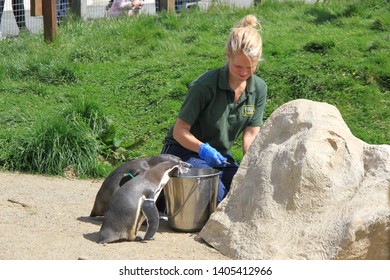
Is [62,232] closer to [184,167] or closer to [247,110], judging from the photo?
[184,167]

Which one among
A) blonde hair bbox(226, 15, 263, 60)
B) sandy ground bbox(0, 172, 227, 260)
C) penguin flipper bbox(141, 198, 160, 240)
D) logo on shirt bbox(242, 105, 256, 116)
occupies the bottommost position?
sandy ground bbox(0, 172, 227, 260)

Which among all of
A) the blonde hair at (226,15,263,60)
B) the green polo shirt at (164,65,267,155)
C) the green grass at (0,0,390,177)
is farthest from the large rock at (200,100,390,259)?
the green grass at (0,0,390,177)

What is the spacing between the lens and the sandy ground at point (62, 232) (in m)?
4.43

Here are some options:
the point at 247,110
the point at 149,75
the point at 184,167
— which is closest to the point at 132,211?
the point at 184,167

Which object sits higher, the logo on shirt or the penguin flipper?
the logo on shirt

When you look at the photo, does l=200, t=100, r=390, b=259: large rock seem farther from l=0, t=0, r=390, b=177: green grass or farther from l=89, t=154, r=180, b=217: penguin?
l=0, t=0, r=390, b=177: green grass

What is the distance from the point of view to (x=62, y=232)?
16.3ft

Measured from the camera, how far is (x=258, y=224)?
4.55 metres

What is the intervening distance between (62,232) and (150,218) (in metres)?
0.59

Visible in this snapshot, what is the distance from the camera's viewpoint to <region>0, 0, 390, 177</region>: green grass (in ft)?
23.0

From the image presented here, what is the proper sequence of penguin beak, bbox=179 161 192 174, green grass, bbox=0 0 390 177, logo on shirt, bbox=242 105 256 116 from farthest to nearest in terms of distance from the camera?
1. green grass, bbox=0 0 390 177
2. logo on shirt, bbox=242 105 256 116
3. penguin beak, bbox=179 161 192 174

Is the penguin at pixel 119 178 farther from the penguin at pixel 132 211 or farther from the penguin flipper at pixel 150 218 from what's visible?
the penguin flipper at pixel 150 218

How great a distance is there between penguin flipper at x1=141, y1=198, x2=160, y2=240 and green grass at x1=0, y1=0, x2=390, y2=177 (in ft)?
7.07
